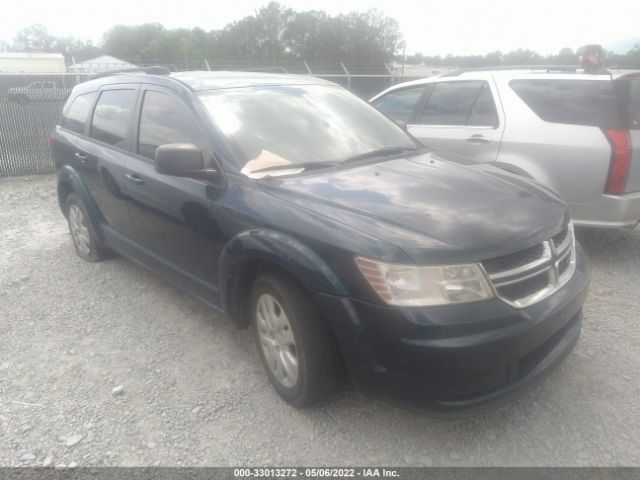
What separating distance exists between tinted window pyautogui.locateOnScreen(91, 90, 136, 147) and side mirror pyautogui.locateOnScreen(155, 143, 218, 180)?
1232 mm

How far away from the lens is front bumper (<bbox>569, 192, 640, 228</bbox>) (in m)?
4.03

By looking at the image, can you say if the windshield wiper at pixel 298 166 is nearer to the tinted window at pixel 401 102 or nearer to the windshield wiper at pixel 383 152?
the windshield wiper at pixel 383 152

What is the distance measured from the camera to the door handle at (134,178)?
11.5 feet

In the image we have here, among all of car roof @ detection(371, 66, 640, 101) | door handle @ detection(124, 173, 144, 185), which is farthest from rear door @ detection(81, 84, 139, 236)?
car roof @ detection(371, 66, 640, 101)

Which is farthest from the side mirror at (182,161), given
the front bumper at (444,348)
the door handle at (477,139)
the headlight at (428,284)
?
the door handle at (477,139)

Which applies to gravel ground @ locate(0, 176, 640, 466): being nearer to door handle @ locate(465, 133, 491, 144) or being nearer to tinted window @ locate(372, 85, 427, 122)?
door handle @ locate(465, 133, 491, 144)

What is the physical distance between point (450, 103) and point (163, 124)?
10.4ft

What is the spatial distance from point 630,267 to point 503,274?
115 inches

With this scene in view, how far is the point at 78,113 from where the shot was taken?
4.70 m

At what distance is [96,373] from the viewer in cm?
308

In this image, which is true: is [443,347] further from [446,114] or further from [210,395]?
[446,114]

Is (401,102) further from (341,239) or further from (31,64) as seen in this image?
(31,64)

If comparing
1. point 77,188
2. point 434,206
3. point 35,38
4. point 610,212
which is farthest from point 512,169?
point 35,38

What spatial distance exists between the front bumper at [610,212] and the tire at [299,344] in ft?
9.47
